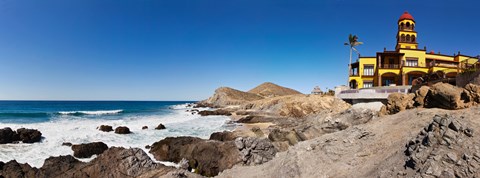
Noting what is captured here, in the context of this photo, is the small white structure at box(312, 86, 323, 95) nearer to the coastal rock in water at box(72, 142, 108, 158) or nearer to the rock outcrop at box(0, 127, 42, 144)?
the coastal rock in water at box(72, 142, 108, 158)

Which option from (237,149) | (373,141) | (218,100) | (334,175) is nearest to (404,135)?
(373,141)

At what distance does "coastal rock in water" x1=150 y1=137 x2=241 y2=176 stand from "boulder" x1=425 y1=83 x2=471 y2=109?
35.7 feet

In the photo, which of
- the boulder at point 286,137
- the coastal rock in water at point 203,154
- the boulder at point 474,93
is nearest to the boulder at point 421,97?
the boulder at point 474,93

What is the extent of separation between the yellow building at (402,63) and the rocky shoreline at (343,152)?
20.0 m

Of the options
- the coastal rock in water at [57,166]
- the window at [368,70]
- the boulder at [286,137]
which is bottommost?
the coastal rock in water at [57,166]

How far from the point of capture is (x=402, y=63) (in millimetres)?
36500

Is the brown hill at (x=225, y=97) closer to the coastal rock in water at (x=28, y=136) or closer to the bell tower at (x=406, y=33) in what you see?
the bell tower at (x=406, y=33)

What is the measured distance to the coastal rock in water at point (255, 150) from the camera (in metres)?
14.2

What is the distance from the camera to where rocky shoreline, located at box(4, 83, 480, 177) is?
751 centimetres

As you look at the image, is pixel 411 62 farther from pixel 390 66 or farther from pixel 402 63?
pixel 390 66

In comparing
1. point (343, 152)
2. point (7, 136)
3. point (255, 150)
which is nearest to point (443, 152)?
point (343, 152)

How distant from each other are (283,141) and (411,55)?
96.5 ft

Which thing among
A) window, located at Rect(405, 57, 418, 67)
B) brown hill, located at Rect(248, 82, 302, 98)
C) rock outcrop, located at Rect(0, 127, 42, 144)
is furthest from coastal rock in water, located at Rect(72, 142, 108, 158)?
brown hill, located at Rect(248, 82, 302, 98)

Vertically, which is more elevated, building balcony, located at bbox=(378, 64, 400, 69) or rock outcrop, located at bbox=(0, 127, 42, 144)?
building balcony, located at bbox=(378, 64, 400, 69)
